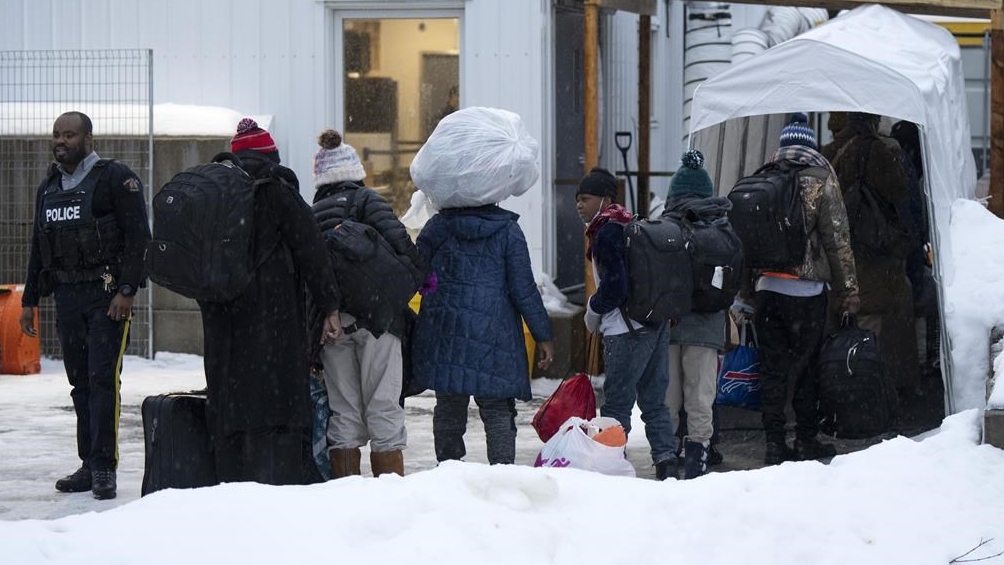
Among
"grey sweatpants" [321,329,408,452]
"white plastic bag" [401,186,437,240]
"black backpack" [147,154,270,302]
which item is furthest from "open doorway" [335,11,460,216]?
"black backpack" [147,154,270,302]

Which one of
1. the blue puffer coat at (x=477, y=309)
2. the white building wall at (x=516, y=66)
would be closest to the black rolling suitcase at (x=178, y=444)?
the blue puffer coat at (x=477, y=309)

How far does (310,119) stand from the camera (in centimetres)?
1283

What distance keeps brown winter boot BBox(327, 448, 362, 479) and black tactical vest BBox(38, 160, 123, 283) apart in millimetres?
1505

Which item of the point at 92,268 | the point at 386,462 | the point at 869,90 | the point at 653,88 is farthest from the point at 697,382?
the point at 653,88

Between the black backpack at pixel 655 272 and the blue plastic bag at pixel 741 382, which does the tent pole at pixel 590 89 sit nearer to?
the blue plastic bag at pixel 741 382

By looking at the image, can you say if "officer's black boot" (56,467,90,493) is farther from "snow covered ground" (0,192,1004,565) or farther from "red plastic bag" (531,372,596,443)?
"red plastic bag" (531,372,596,443)

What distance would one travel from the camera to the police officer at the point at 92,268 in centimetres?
745

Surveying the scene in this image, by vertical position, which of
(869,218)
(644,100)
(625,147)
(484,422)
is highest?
(644,100)

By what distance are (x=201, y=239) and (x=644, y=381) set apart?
259cm

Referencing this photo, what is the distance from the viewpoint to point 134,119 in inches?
502

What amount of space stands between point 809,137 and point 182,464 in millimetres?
4155

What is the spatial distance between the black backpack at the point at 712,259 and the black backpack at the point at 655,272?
111 millimetres

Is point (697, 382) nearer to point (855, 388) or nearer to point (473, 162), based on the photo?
point (855, 388)

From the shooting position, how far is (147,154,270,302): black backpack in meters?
6.04
